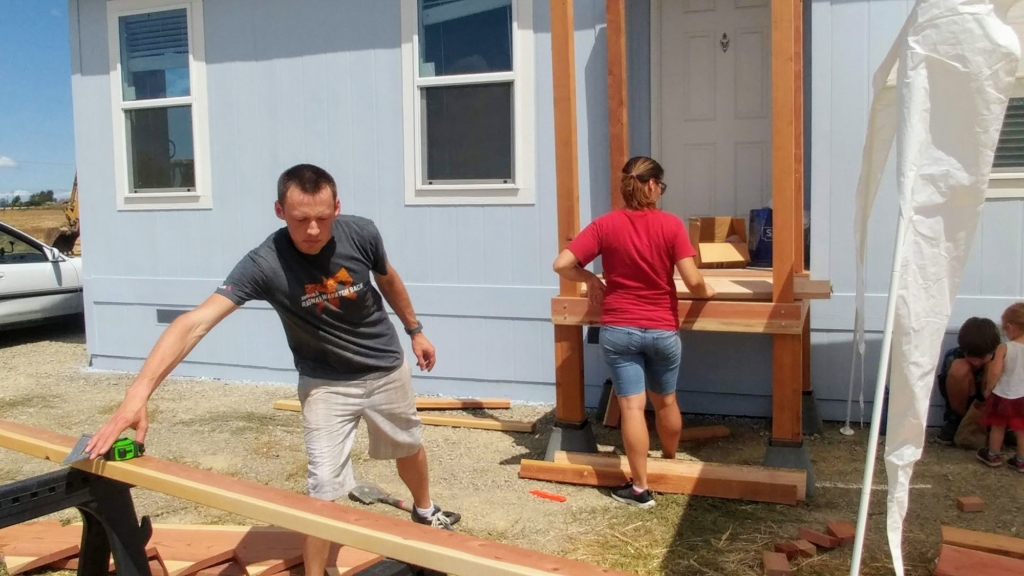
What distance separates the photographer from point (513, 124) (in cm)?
625

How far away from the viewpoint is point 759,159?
598cm

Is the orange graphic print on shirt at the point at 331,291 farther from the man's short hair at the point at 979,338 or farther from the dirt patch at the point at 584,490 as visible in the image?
the man's short hair at the point at 979,338

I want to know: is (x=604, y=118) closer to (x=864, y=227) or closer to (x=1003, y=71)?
(x=864, y=227)

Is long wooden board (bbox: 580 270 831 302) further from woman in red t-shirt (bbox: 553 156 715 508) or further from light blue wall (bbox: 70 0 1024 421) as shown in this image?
light blue wall (bbox: 70 0 1024 421)

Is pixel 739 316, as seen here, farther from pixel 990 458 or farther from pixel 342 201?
pixel 342 201

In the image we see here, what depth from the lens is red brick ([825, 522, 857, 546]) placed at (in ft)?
12.0

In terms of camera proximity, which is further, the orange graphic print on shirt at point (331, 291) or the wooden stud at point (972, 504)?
the wooden stud at point (972, 504)

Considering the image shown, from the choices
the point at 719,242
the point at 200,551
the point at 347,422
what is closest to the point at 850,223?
the point at 719,242

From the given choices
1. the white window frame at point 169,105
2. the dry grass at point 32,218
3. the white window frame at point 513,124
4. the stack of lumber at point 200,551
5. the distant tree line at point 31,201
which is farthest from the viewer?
the distant tree line at point 31,201

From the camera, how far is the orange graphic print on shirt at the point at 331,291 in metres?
3.16

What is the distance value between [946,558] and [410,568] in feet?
6.89

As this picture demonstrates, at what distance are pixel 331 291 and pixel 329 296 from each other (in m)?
0.02

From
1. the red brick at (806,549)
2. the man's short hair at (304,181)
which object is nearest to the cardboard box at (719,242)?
the red brick at (806,549)

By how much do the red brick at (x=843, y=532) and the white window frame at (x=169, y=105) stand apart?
19.0 feet
